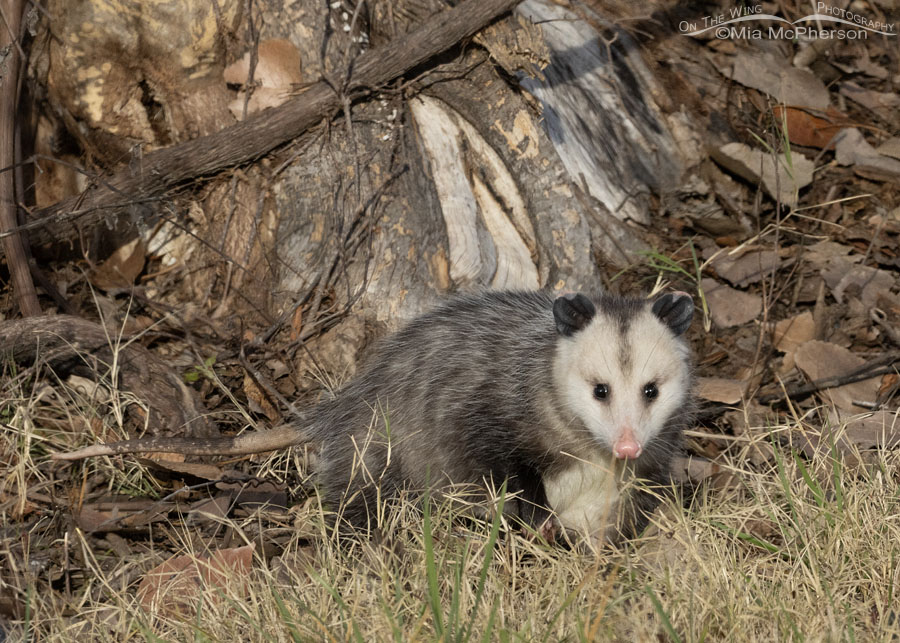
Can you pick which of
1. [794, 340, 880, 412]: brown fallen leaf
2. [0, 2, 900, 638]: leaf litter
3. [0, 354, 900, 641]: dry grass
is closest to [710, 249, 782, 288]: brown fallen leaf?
[0, 2, 900, 638]: leaf litter

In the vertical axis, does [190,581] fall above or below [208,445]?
below

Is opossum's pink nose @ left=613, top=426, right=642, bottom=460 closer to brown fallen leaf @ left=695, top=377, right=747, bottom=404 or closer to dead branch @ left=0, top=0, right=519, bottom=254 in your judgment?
brown fallen leaf @ left=695, top=377, right=747, bottom=404

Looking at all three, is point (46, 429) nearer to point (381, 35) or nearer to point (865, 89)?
point (381, 35)

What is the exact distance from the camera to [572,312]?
7.61 feet

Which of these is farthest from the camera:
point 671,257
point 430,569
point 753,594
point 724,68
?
point 724,68

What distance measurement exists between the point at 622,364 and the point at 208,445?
1.10 m

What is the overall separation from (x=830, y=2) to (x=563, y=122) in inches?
74.0

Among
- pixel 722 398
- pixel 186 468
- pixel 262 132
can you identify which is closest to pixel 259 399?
pixel 186 468

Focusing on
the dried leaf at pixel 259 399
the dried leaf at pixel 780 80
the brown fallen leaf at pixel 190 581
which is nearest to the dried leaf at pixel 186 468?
the dried leaf at pixel 259 399

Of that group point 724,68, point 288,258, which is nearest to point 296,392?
point 288,258

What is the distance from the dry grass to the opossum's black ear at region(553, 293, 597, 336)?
472mm

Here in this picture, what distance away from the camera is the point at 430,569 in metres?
1.67

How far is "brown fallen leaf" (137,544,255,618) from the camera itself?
2010 millimetres

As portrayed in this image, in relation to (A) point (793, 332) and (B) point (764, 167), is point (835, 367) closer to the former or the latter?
(A) point (793, 332)
